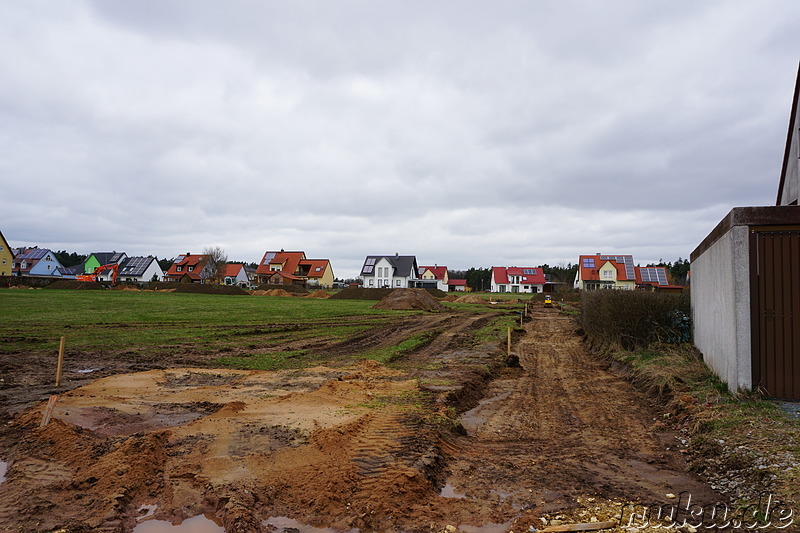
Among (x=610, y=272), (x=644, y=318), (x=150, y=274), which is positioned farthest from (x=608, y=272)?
(x=150, y=274)

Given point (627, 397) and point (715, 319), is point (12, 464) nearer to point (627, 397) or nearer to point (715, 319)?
point (627, 397)

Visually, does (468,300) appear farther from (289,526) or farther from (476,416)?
(289,526)

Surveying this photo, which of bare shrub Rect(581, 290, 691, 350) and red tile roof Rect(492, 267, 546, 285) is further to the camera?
red tile roof Rect(492, 267, 546, 285)

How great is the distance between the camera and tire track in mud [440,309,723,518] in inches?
232

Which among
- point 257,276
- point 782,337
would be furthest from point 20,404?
point 257,276

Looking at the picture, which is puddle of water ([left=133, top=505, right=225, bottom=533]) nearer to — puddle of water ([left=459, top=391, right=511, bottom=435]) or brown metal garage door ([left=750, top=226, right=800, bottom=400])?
puddle of water ([left=459, top=391, right=511, bottom=435])

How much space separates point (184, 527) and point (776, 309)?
30.6 feet

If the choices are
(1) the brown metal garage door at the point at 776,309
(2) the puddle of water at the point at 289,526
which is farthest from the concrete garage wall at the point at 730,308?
(2) the puddle of water at the point at 289,526

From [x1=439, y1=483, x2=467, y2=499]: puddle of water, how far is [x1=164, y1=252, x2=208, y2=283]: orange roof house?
93.9 metres

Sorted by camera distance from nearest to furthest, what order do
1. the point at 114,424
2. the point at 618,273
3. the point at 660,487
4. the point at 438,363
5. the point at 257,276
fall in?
1. the point at 660,487
2. the point at 114,424
3. the point at 438,363
4. the point at 618,273
5. the point at 257,276

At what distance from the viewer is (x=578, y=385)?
1291 cm

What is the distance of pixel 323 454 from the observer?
6535mm

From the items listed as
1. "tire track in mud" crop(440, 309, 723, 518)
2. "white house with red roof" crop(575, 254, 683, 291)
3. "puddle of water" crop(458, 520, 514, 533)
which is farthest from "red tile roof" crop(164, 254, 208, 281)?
"puddle of water" crop(458, 520, 514, 533)

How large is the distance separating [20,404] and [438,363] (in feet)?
32.9
